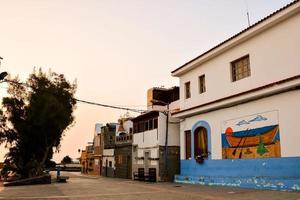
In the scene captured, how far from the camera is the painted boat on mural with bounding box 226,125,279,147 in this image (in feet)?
57.6

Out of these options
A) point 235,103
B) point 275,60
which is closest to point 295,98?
point 275,60

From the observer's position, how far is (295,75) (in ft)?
54.6

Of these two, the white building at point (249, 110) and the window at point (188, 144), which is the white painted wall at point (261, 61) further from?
the window at point (188, 144)

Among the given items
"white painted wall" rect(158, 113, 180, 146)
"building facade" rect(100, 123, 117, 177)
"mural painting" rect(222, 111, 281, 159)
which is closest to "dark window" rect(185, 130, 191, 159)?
"white painted wall" rect(158, 113, 180, 146)

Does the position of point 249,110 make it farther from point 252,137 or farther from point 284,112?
point 284,112

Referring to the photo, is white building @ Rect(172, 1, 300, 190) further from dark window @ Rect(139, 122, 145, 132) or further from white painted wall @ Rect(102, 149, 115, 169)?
white painted wall @ Rect(102, 149, 115, 169)

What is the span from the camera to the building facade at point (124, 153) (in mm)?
37312

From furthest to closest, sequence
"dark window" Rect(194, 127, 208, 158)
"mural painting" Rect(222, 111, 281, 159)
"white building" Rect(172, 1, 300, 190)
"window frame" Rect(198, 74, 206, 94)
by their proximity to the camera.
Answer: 1. "window frame" Rect(198, 74, 206, 94)
2. "dark window" Rect(194, 127, 208, 158)
3. "mural painting" Rect(222, 111, 281, 159)
4. "white building" Rect(172, 1, 300, 190)

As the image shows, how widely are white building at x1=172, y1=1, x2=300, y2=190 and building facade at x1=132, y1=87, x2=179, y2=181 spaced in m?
3.31

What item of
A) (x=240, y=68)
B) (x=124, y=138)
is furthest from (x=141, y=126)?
(x=240, y=68)

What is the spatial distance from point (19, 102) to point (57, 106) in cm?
382

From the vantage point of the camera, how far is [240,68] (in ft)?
69.3

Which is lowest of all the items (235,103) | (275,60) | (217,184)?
(217,184)

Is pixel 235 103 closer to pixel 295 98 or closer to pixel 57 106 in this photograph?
pixel 295 98
